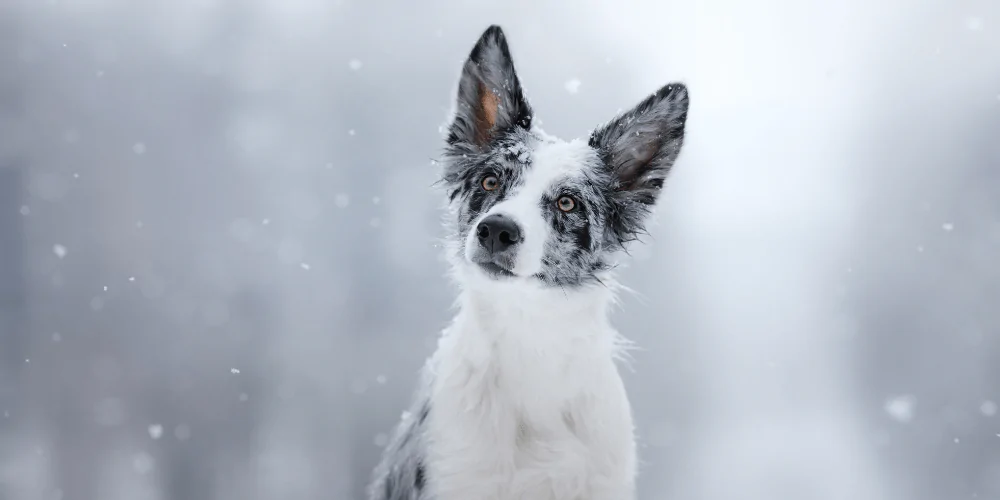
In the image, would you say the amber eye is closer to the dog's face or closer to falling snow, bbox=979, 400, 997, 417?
the dog's face

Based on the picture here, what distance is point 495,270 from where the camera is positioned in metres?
1.98

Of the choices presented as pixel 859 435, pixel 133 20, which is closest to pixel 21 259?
pixel 133 20

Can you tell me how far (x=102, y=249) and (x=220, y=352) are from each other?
0.94 m

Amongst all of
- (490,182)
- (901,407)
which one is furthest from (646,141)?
(901,407)

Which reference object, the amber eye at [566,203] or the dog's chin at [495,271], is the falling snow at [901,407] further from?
the dog's chin at [495,271]

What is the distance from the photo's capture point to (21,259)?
12.6ft

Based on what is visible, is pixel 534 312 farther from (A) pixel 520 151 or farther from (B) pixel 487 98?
(B) pixel 487 98

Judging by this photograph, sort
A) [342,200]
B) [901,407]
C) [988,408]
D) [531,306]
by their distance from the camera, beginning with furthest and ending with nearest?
[342,200], [901,407], [988,408], [531,306]

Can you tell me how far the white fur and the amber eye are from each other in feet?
0.22

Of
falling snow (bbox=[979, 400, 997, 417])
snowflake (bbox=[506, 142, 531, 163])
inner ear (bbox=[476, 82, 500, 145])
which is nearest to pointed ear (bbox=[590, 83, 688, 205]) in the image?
snowflake (bbox=[506, 142, 531, 163])

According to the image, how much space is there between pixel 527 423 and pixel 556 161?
88 cm

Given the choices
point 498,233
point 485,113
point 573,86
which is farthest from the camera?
point 573,86

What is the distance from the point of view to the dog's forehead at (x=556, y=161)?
6.95 ft

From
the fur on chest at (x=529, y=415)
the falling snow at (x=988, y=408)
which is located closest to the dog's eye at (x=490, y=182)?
the fur on chest at (x=529, y=415)
